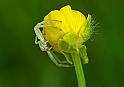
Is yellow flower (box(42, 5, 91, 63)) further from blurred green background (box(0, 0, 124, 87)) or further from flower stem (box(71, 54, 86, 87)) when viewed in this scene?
blurred green background (box(0, 0, 124, 87))

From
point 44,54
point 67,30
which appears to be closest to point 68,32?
point 67,30

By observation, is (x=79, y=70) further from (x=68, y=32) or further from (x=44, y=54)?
(x=44, y=54)

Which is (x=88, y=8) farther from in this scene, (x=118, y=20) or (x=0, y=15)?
(x=0, y=15)

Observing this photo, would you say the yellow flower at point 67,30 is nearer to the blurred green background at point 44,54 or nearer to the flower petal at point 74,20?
the flower petal at point 74,20

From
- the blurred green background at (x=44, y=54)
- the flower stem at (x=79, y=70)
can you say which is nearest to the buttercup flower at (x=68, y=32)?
the flower stem at (x=79, y=70)

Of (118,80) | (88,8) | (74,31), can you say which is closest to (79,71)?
(74,31)

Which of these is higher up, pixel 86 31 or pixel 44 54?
pixel 86 31
